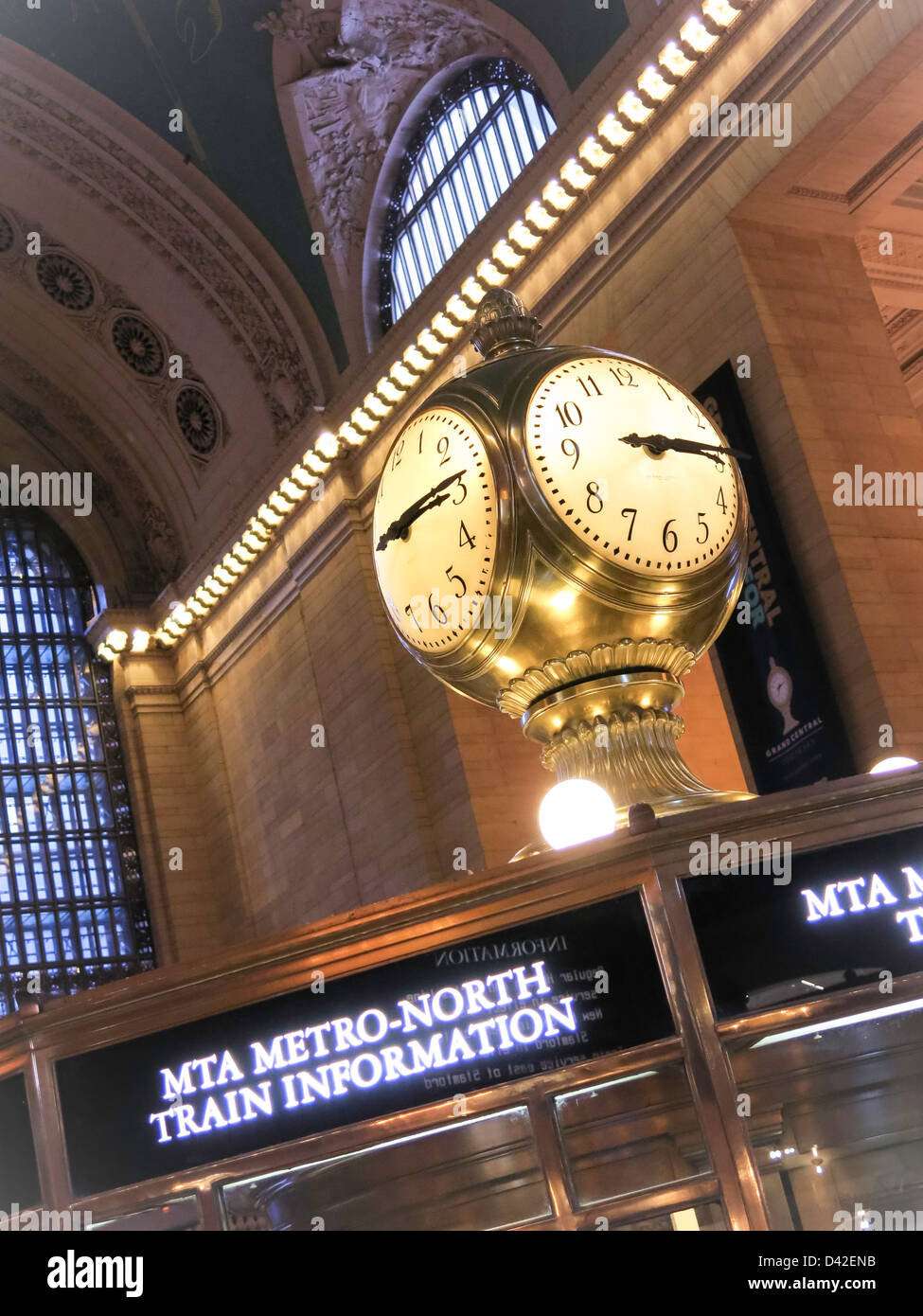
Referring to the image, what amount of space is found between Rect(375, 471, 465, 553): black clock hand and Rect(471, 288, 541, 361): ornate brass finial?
0.28 meters

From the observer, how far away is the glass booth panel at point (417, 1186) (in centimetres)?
115

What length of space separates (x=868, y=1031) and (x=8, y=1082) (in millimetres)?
650

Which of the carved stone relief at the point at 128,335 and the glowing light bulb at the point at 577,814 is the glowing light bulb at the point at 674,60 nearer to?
the carved stone relief at the point at 128,335

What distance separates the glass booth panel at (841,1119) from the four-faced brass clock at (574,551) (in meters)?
0.33

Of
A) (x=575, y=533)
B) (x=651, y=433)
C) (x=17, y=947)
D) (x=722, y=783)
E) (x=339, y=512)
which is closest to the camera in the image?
(x=575, y=533)

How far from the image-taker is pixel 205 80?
49.6 ft

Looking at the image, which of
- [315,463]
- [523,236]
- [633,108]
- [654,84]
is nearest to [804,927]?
[654,84]

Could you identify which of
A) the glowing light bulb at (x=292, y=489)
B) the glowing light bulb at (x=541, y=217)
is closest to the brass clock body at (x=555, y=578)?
the glowing light bulb at (x=541, y=217)

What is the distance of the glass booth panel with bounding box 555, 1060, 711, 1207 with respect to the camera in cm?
113

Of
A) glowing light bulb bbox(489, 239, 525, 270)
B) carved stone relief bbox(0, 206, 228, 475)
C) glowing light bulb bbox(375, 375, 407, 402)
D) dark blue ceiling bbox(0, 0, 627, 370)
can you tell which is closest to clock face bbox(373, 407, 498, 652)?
glowing light bulb bbox(489, 239, 525, 270)

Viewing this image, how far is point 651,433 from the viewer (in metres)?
1.64

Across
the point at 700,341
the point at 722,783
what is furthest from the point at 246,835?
the point at 700,341

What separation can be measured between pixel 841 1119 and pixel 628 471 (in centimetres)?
68
